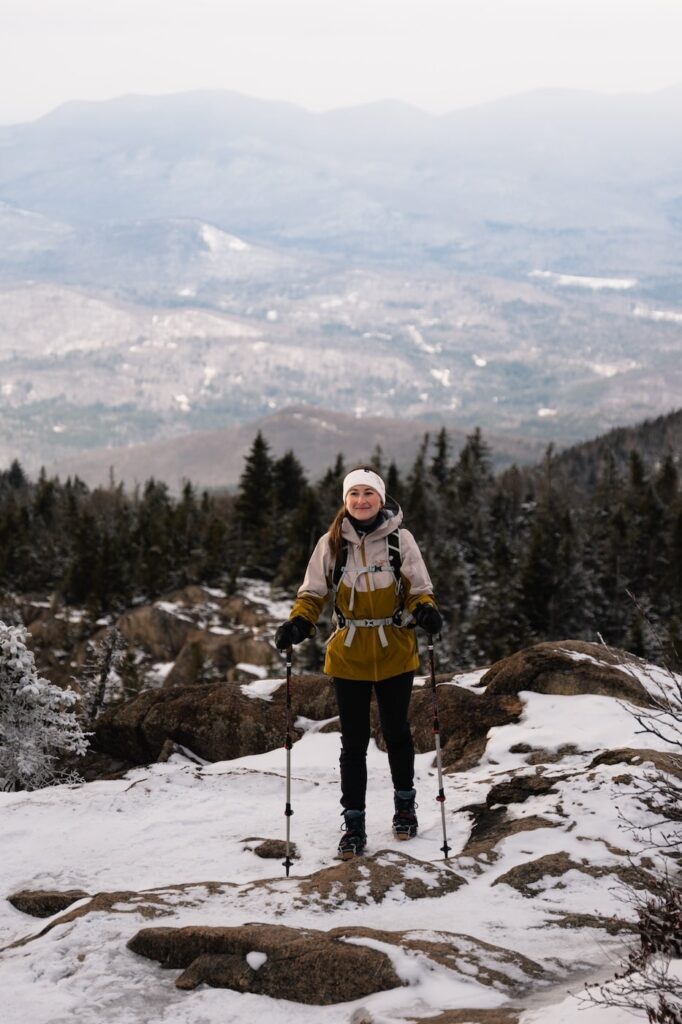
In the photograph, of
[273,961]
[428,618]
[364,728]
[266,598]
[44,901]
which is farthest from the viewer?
[266,598]

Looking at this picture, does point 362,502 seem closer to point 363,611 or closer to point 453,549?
point 363,611

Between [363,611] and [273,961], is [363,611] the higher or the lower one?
the higher one

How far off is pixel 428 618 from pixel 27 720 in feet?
36.5

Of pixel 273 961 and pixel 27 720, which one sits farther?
Result: pixel 27 720

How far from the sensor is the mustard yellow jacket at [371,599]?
894cm

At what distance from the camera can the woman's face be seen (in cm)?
888

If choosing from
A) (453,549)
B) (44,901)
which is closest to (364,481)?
(44,901)

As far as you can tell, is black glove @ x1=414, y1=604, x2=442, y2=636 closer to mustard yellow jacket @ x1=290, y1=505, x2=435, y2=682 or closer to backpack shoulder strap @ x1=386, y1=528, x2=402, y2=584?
mustard yellow jacket @ x1=290, y1=505, x2=435, y2=682

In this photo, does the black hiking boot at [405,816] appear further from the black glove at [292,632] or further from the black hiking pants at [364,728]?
the black glove at [292,632]

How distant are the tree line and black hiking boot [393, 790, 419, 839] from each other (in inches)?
1872

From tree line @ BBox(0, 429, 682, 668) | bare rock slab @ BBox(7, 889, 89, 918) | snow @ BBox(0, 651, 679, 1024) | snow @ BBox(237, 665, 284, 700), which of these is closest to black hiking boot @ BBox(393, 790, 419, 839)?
snow @ BBox(0, 651, 679, 1024)

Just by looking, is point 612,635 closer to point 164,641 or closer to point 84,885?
point 164,641

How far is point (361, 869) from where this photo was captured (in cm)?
798

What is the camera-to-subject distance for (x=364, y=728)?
9.25 meters
